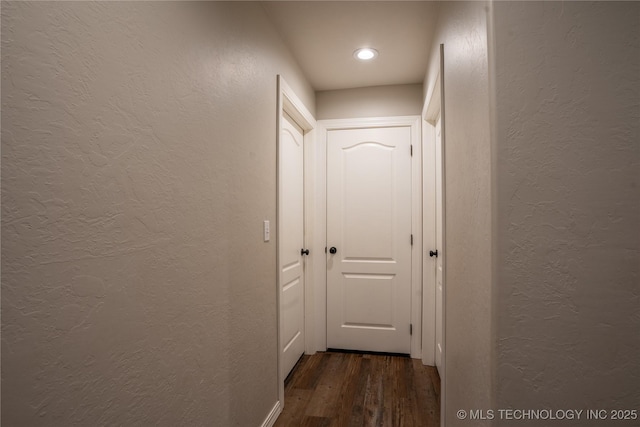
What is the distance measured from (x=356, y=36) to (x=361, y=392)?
2.35 metres

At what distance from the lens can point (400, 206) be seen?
9.69ft

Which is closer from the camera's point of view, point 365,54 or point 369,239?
point 365,54

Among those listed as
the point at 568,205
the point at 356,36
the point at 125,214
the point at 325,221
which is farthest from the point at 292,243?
the point at 568,205

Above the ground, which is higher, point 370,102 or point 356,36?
point 356,36

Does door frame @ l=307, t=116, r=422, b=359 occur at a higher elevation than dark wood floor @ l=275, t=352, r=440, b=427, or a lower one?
higher

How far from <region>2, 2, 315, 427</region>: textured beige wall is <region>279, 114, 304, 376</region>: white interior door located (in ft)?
2.82

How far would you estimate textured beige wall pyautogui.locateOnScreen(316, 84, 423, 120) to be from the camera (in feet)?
9.74

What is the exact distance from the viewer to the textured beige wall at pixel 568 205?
88cm

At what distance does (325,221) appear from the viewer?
3.08m

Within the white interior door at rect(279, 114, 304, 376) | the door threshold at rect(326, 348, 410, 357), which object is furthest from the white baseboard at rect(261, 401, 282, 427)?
the door threshold at rect(326, 348, 410, 357)

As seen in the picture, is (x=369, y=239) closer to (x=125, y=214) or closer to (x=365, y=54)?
(x=365, y=54)

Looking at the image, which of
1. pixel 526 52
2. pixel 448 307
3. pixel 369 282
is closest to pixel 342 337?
pixel 369 282

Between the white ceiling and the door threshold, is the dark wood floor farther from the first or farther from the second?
the white ceiling

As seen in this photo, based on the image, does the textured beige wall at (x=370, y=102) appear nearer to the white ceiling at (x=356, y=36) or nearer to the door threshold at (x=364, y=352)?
the white ceiling at (x=356, y=36)
